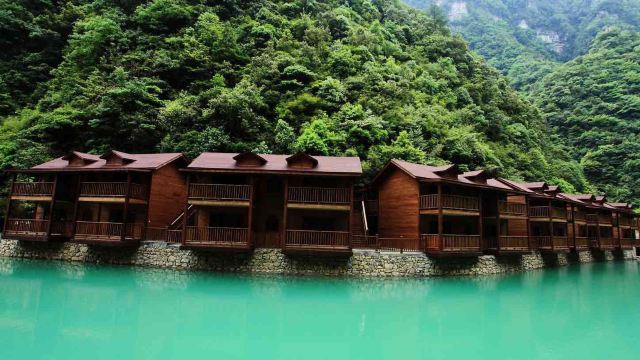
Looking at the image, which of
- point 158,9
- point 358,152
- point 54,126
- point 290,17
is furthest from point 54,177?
point 290,17

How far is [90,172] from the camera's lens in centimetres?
2450

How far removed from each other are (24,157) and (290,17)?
35793 mm

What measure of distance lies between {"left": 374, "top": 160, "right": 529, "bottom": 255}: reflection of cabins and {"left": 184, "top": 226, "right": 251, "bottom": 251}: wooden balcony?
335 inches

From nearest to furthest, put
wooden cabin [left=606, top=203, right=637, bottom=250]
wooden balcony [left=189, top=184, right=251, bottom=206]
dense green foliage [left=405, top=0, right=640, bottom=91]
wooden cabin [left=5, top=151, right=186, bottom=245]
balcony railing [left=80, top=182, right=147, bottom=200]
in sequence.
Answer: wooden balcony [left=189, top=184, right=251, bottom=206]
wooden cabin [left=5, top=151, right=186, bottom=245]
balcony railing [left=80, top=182, right=147, bottom=200]
wooden cabin [left=606, top=203, right=637, bottom=250]
dense green foliage [left=405, top=0, right=640, bottom=91]

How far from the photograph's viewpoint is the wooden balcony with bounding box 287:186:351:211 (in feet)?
71.5

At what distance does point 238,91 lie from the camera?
35.3 meters

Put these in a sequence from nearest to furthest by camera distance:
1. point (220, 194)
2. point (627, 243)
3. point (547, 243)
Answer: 1. point (220, 194)
2. point (547, 243)
3. point (627, 243)

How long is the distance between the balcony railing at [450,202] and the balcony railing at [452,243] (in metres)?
1.77

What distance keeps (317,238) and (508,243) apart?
13.8m

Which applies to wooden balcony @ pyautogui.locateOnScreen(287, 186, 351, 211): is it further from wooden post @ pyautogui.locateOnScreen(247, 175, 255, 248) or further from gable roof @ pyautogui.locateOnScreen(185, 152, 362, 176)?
wooden post @ pyautogui.locateOnScreen(247, 175, 255, 248)

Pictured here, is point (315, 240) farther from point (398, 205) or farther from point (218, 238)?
point (398, 205)

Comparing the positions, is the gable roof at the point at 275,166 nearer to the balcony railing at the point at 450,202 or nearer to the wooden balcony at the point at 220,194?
the wooden balcony at the point at 220,194

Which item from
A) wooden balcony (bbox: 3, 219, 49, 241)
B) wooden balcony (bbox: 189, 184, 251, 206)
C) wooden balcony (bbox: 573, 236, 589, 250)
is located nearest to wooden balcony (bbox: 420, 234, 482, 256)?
wooden balcony (bbox: 189, 184, 251, 206)

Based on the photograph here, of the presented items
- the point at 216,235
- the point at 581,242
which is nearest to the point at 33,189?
the point at 216,235
